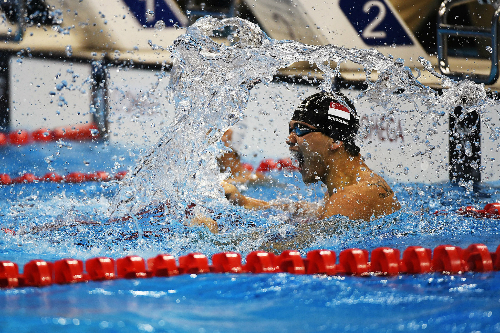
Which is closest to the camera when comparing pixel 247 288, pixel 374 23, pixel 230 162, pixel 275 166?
pixel 247 288

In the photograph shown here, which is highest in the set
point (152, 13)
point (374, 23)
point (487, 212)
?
point (152, 13)

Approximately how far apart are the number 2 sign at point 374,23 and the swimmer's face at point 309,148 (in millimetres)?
4397

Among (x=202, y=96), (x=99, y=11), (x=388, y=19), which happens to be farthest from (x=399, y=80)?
(x=99, y=11)

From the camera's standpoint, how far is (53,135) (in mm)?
7301

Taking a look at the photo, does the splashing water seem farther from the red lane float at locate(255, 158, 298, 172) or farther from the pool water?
the red lane float at locate(255, 158, 298, 172)

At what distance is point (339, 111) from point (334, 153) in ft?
0.72

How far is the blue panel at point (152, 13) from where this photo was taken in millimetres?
6465

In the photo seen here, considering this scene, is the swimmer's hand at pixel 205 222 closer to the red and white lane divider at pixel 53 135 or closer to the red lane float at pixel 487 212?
the red lane float at pixel 487 212

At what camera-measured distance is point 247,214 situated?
3.32 m

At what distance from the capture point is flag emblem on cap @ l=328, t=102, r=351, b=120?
2711 mm

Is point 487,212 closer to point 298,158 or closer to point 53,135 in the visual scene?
point 298,158

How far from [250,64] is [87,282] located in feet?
5.72

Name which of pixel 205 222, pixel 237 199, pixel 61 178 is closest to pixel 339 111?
pixel 237 199

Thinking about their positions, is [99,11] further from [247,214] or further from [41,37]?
[247,214]
